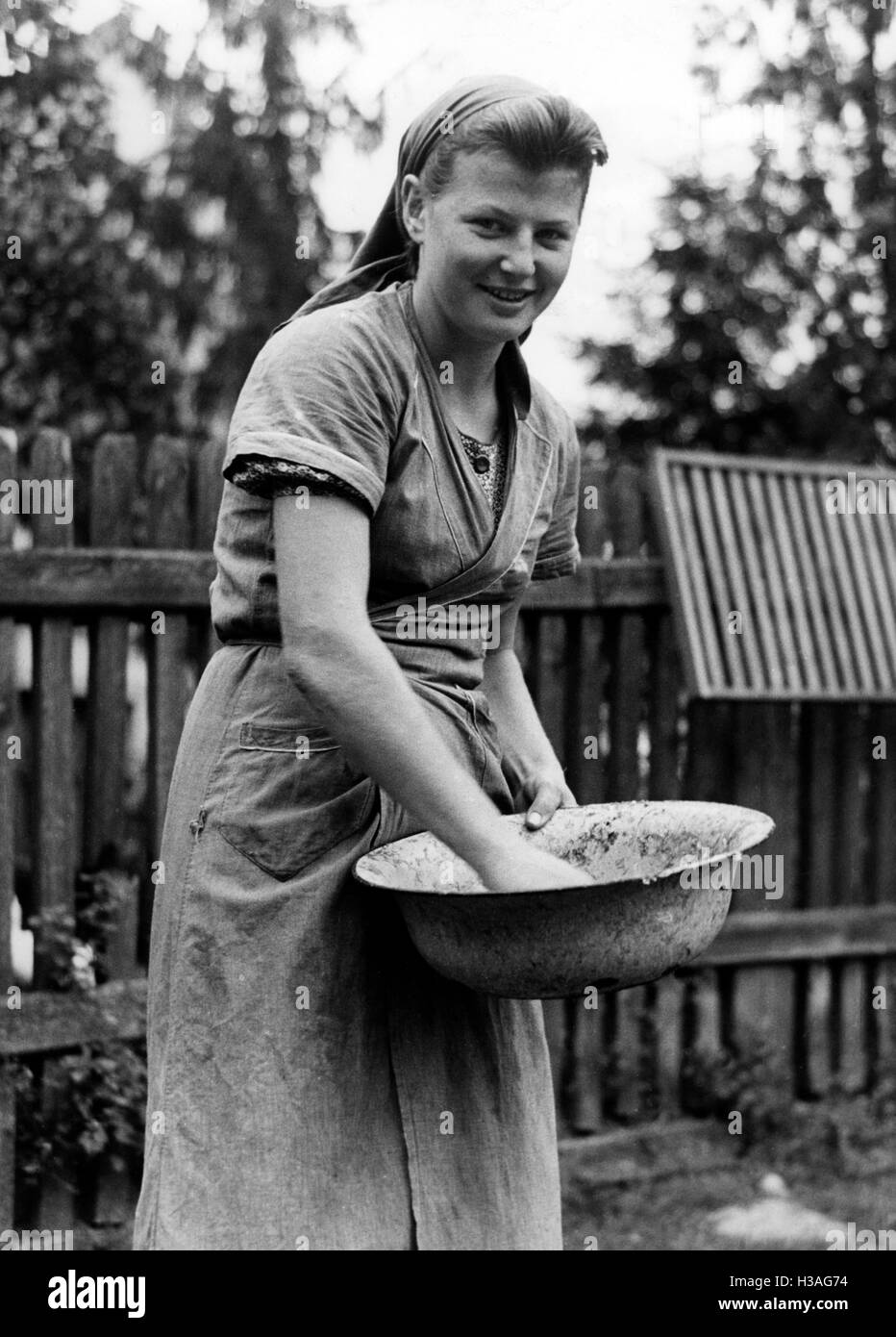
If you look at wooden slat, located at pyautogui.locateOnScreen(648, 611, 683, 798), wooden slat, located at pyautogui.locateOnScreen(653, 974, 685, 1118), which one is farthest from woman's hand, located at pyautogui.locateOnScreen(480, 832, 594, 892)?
wooden slat, located at pyautogui.locateOnScreen(653, 974, 685, 1118)

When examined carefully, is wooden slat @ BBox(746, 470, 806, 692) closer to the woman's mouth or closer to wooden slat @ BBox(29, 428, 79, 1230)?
wooden slat @ BBox(29, 428, 79, 1230)

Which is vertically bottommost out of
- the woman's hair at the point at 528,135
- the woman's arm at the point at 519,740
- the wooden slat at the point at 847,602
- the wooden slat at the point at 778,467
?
the woman's arm at the point at 519,740

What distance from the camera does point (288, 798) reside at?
233 centimetres

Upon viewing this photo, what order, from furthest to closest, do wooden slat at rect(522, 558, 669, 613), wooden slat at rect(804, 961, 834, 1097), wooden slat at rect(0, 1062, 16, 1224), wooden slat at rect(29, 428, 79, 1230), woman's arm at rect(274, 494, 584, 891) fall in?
wooden slat at rect(804, 961, 834, 1097) → wooden slat at rect(522, 558, 669, 613) → wooden slat at rect(29, 428, 79, 1230) → wooden slat at rect(0, 1062, 16, 1224) → woman's arm at rect(274, 494, 584, 891)

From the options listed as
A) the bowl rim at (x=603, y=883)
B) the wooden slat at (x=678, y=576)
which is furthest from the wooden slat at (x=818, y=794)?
the bowl rim at (x=603, y=883)

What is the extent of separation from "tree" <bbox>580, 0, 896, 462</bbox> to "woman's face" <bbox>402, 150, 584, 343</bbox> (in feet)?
12.9

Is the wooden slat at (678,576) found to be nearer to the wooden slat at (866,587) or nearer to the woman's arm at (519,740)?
the wooden slat at (866,587)

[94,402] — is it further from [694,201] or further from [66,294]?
[694,201]

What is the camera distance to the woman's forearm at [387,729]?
2125mm

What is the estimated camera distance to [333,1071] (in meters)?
2.30

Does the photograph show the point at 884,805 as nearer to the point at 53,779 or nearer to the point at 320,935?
the point at 53,779

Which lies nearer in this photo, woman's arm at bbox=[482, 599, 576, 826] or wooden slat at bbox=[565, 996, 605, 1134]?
woman's arm at bbox=[482, 599, 576, 826]

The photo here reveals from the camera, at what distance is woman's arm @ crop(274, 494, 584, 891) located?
2.12 metres
